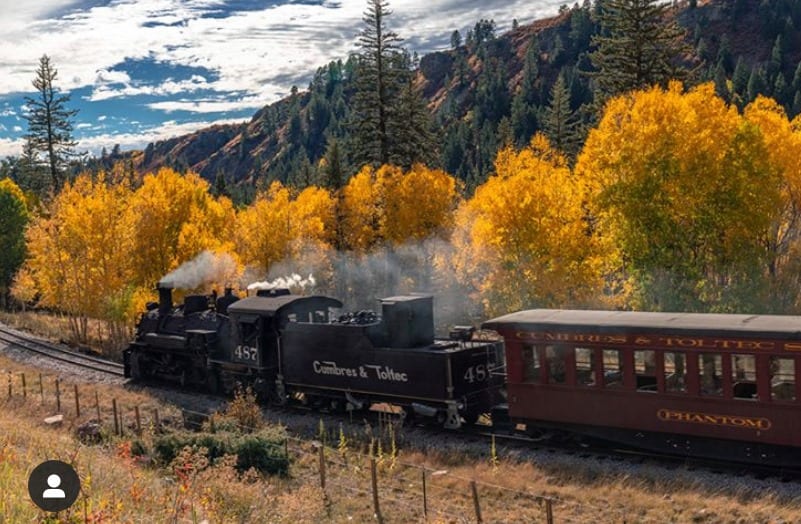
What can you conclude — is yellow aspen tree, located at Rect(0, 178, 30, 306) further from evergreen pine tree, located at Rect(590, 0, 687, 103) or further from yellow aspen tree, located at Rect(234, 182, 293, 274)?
evergreen pine tree, located at Rect(590, 0, 687, 103)

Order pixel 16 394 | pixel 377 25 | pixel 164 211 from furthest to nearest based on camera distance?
pixel 377 25
pixel 164 211
pixel 16 394

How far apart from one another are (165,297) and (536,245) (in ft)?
50.9

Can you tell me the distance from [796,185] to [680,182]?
23.1 feet

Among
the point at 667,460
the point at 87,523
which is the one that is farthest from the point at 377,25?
the point at 87,523

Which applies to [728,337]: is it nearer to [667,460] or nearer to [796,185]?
[667,460]

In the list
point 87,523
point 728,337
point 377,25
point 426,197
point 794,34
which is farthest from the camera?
point 794,34

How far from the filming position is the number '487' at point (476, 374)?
19312 mm

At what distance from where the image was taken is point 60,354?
35375 mm

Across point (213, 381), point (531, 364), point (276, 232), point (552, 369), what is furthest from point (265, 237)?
point (552, 369)

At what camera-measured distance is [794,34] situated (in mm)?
173500

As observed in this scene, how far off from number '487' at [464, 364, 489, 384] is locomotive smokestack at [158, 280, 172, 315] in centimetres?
1376

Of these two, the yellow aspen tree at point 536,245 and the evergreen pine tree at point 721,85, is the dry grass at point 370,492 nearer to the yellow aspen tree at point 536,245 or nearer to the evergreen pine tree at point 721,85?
the yellow aspen tree at point 536,245

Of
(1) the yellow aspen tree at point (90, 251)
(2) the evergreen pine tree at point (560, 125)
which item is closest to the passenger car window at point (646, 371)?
(1) the yellow aspen tree at point (90, 251)

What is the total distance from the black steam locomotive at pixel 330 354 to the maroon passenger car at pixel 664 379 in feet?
6.87
